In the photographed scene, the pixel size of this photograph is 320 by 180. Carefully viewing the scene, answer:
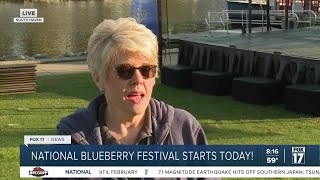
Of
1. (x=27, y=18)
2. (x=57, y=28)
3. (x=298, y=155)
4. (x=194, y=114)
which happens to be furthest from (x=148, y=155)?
(x=57, y=28)

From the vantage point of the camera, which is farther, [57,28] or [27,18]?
[57,28]

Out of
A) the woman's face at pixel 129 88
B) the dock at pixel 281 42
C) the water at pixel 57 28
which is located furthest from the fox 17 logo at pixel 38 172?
the water at pixel 57 28

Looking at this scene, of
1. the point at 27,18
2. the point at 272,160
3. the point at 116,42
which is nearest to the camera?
the point at 116,42

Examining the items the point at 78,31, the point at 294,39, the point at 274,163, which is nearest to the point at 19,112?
the point at 294,39

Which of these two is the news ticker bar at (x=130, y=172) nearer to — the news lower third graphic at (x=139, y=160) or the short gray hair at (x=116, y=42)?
the news lower third graphic at (x=139, y=160)

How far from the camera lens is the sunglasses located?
118 inches

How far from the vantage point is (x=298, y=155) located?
11.2ft

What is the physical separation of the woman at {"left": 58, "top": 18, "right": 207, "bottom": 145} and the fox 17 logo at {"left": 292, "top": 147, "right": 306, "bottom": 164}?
1.87ft

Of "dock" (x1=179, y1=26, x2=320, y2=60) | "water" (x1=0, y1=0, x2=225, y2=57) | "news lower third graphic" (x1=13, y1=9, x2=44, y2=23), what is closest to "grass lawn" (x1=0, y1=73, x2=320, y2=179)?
"dock" (x1=179, y1=26, x2=320, y2=60)

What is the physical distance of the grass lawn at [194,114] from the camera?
31.1ft

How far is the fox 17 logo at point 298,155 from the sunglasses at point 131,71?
2.95 ft

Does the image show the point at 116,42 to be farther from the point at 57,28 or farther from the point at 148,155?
the point at 57,28

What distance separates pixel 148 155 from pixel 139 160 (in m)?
0.06

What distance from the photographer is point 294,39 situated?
656 inches
